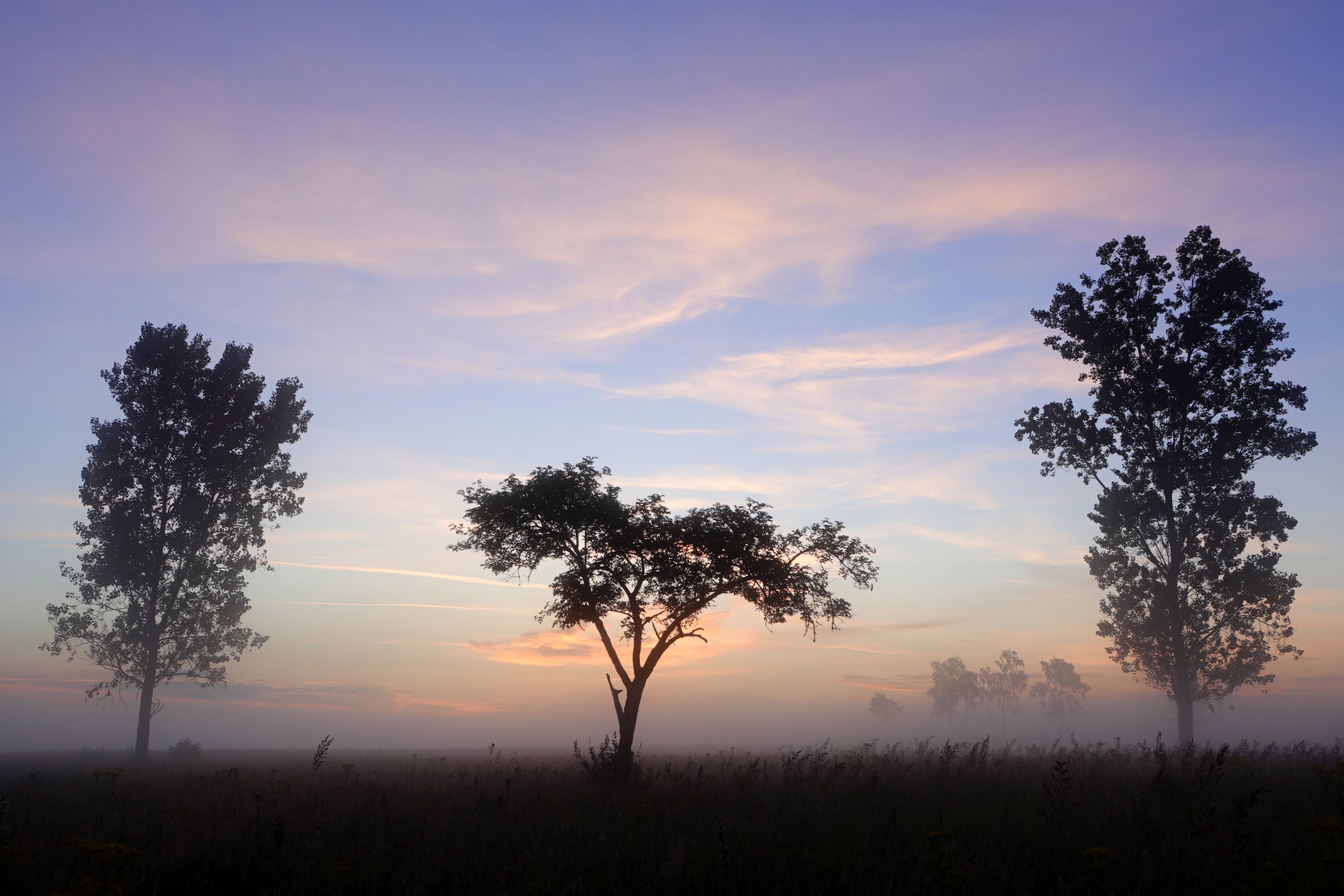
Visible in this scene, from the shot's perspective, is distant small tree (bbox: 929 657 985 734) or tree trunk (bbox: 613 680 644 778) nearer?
tree trunk (bbox: 613 680 644 778)

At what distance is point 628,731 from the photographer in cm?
2220

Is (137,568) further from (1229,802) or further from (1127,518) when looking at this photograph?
(1127,518)

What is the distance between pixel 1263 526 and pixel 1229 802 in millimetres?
22346

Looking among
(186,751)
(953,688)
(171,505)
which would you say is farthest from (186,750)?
(953,688)

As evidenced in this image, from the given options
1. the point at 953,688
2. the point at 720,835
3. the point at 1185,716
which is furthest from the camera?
the point at 953,688

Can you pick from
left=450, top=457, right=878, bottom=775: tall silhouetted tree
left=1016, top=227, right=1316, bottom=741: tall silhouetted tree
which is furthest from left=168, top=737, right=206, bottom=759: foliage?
left=1016, top=227, right=1316, bottom=741: tall silhouetted tree

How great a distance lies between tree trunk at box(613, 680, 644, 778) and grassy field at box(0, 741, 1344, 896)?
2.54m

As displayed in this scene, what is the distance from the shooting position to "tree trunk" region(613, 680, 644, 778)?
18.6m

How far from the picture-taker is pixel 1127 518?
30625 mm

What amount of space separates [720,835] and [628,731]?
15761mm

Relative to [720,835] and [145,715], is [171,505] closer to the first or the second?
[145,715]

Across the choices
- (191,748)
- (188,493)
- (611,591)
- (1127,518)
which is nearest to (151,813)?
(611,591)

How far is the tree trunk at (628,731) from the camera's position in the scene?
61.0 feet

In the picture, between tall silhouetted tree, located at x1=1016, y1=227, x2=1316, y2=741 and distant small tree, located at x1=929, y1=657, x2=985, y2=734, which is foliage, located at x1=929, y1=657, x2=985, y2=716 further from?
tall silhouetted tree, located at x1=1016, y1=227, x2=1316, y2=741
